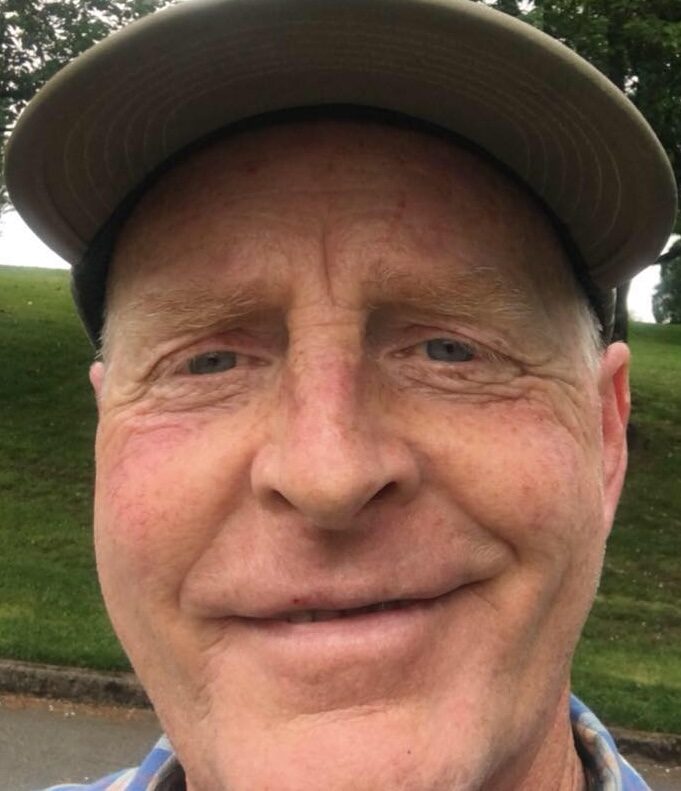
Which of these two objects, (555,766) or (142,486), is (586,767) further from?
(142,486)

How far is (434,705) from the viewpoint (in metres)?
1.58

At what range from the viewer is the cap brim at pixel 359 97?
5.18ft

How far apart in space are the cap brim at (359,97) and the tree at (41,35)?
10639 mm

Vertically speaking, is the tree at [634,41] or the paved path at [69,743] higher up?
the tree at [634,41]

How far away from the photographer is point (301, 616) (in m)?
1.63

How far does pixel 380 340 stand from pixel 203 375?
285 millimetres

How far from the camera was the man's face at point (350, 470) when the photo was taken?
1585 mm

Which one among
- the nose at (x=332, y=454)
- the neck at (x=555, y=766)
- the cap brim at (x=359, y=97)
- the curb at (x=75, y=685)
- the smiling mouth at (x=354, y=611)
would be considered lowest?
the curb at (x=75, y=685)

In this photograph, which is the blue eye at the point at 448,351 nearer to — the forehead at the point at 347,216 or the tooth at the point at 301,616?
the forehead at the point at 347,216

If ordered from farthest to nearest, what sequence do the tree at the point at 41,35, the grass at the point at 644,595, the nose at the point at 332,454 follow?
the tree at the point at 41,35
the grass at the point at 644,595
the nose at the point at 332,454

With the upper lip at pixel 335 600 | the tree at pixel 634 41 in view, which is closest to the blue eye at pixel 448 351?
the upper lip at pixel 335 600

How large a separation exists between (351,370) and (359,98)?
413 millimetres

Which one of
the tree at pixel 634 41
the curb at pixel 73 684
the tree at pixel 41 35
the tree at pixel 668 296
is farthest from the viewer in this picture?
the tree at pixel 668 296

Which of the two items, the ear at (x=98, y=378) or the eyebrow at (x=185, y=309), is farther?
the ear at (x=98, y=378)
